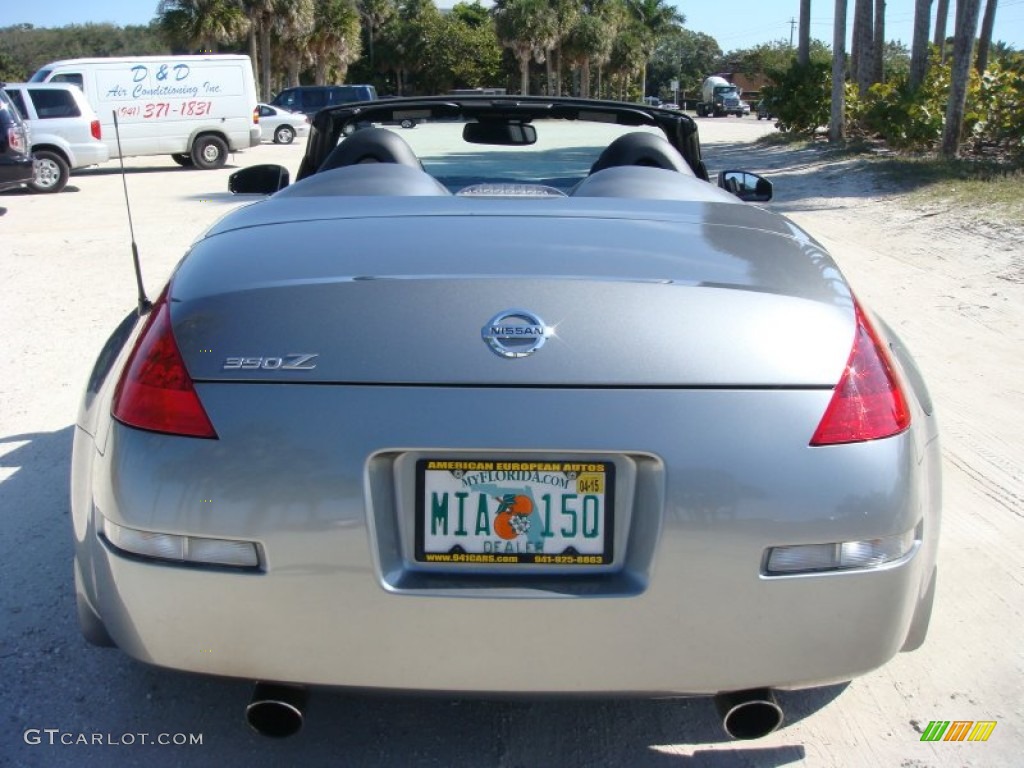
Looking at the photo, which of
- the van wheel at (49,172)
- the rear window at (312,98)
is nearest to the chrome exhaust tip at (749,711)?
the van wheel at (49,172)

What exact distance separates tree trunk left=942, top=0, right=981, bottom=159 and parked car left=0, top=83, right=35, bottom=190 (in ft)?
48.1

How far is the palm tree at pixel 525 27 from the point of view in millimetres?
59562

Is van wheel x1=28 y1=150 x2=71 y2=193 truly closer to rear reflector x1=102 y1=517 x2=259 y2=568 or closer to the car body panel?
the car body panel

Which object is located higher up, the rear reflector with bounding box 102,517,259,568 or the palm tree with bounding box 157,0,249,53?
the palm tree with bounding box 157,0,249,53

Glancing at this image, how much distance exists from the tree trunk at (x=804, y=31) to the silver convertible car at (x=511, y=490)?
28396 millimetres

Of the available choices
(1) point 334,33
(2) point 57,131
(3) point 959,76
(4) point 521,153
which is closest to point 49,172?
(2) point 57,131

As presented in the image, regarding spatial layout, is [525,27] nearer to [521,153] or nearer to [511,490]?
[521,153]

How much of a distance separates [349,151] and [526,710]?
6.76ft

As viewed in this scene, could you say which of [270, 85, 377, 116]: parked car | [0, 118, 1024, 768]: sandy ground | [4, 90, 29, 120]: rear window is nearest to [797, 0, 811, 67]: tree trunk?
[270, 85, 377, 116]: parked car

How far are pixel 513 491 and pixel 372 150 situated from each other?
200 cm

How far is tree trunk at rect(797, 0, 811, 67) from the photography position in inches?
1107

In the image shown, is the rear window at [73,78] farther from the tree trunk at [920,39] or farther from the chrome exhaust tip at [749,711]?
the chrome exhaust tip at [749,711]

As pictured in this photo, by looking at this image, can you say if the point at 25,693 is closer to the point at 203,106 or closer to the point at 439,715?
the point at 439,715

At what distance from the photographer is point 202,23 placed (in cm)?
3975
